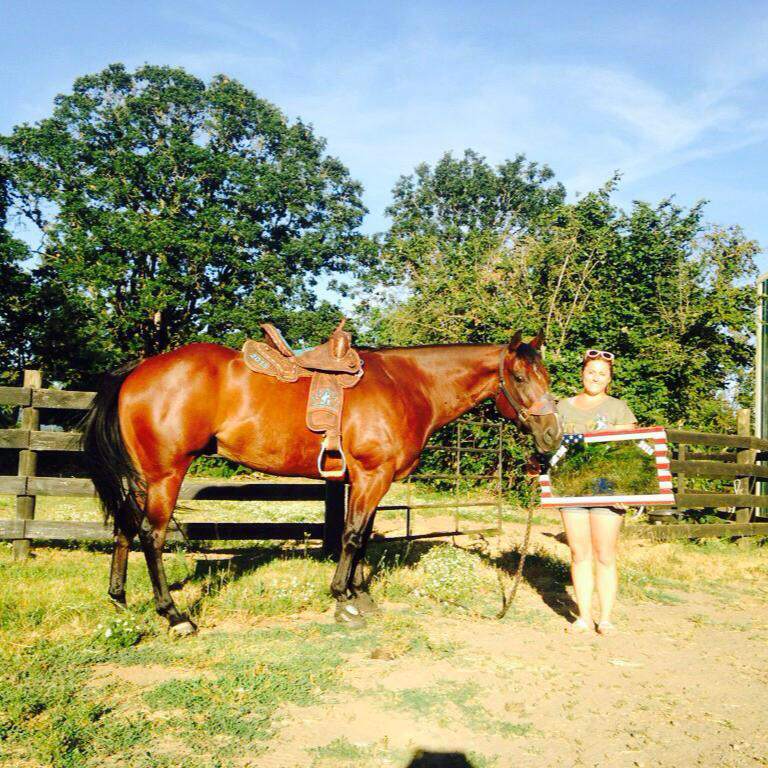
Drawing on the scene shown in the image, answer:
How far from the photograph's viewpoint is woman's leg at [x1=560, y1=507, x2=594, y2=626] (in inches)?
180

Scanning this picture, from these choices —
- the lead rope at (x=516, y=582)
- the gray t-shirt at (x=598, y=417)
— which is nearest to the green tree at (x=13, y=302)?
the lead rope at (x=516, y=582)

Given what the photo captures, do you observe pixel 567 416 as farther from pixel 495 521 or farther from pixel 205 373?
pixel 495 521

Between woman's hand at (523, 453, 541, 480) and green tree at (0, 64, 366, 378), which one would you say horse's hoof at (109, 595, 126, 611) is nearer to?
woman's hand at (523, 453, 541, 480)

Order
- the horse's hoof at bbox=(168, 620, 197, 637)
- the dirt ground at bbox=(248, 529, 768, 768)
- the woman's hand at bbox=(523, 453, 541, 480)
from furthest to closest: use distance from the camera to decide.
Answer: the woman's hand at bbox=(523, 453, 541, 480)
the horse's hoof at bbox=(168, 620, 197, 637)
the dirt ground at bbox=(248, 529, 768, 768)

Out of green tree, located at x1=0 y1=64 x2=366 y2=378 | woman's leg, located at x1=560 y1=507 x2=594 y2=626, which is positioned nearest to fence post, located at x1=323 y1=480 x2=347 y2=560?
woman's leg, located at x1=560 y1=507 x2=594 y2=626

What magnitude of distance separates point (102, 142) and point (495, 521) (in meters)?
22.1

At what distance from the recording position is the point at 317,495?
256 inches

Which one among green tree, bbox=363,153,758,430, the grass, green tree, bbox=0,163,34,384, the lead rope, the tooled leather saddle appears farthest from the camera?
green tree, bbox=0,163,34,384

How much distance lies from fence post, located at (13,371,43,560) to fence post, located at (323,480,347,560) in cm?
297

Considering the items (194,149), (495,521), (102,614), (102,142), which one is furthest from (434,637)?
(102,142)

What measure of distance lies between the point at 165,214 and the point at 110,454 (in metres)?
20.3

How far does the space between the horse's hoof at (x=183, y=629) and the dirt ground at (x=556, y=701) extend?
1174 millimetres

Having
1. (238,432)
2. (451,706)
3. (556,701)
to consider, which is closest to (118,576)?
(238,432)

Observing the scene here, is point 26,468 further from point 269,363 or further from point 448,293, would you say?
point 448,293
